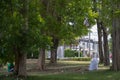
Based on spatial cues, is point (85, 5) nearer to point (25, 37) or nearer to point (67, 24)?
point (67, 24)

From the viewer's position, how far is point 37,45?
17.9 meters

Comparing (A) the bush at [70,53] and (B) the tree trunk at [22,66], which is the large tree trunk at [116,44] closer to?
(B) the tree trunk at [22,66]

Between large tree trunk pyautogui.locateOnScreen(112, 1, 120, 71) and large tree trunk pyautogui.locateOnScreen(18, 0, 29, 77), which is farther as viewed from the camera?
large tree trunk pyautogui.locateOnScreen(112, 1, 120, 71)

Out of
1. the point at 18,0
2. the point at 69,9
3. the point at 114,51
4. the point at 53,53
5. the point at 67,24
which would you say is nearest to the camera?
the point at 18,0

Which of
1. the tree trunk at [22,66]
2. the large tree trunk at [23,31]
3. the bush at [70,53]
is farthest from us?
the bush at [70,53]

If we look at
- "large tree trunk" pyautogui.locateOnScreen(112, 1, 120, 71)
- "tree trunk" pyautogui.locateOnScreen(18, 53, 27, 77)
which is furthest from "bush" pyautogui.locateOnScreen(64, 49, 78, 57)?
"tree trunk" pyautogui.locateOnScreen(18, 53, 27, 77)

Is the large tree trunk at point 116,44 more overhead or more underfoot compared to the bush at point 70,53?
more underfoot

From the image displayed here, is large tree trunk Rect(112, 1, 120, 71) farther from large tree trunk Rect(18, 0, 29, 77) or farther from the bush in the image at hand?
the bush

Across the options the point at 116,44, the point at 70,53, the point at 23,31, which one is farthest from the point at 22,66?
the point at 70,53

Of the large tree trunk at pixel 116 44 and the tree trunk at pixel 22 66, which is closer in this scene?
the tree trunk at pixel 22 66

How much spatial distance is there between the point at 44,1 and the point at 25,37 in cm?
886

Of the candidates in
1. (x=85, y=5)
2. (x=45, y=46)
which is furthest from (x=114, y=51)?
(x=45, y=46)

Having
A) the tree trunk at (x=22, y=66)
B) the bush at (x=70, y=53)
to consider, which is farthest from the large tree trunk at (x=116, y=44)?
the bush at (x=70, y=53)

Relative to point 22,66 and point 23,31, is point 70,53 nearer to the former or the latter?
point 22,66
